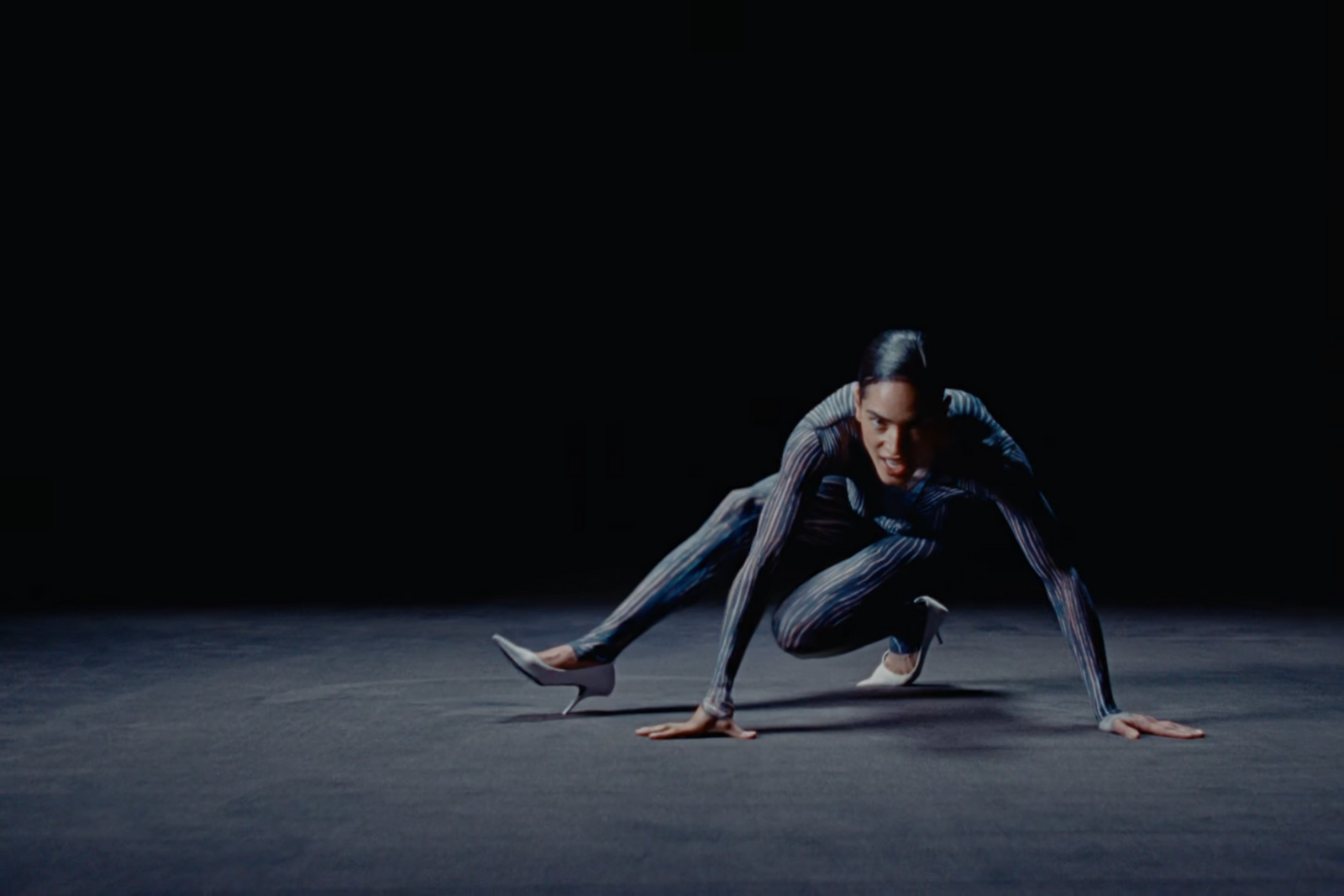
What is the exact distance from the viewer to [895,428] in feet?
8.01

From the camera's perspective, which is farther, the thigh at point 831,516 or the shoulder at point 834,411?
the thigh at point 831,516

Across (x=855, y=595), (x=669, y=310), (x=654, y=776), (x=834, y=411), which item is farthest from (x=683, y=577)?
(x=669, y=310)

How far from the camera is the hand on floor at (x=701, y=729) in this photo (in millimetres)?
2633

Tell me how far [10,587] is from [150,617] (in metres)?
1.27

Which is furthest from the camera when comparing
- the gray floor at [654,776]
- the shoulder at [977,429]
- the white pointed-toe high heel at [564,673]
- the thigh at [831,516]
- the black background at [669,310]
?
the black background at [669,310]

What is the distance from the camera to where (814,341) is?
6660 millimetres

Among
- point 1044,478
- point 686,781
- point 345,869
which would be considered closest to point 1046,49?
point 1044,478

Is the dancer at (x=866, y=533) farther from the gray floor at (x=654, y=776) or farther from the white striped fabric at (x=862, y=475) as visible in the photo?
the gray floor at (x=654, y=776)

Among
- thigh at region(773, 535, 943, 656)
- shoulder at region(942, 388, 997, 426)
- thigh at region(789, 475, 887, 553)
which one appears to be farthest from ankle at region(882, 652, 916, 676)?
shoulder at region(942, 388, 997, 426)

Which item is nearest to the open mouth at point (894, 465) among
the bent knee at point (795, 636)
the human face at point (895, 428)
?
the human face at point (895, 428)

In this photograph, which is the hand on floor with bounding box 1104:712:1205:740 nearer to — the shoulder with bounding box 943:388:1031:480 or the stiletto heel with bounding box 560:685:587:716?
the shoulder with bounding box 943:388:1031:480

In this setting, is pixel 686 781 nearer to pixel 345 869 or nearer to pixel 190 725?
pixel 345 869

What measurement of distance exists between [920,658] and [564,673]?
36.0 inches

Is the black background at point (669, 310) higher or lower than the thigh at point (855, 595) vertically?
higher
